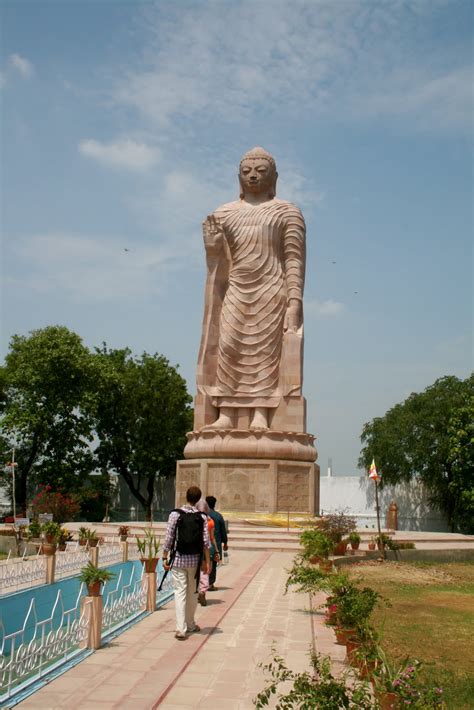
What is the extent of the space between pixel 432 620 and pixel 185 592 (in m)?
3.53

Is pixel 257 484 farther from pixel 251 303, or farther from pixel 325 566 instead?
pixel 325 566

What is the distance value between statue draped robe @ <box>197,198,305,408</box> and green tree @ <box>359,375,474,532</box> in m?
9.98

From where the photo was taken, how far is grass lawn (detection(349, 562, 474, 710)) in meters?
6.13

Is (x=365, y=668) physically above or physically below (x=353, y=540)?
below

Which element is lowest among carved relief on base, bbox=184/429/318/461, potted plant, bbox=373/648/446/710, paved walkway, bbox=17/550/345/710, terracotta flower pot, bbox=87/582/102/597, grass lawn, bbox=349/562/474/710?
grass lawn, bbox=349/562/474/710

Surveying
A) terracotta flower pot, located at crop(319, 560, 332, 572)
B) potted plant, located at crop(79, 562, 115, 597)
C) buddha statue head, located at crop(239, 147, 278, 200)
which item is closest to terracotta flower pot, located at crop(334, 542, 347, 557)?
terracotta flower pot, located at crop(319, 560, 332, 572)

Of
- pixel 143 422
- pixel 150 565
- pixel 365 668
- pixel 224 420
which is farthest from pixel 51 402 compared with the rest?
pixel 365 668

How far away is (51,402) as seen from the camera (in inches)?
1214

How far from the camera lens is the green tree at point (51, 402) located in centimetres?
3053

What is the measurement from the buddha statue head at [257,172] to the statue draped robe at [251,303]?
526 mm

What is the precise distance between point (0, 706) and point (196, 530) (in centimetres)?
282

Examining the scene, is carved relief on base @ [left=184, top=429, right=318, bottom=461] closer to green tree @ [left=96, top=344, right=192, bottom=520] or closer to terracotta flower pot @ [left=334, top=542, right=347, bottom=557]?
terracotta flower pot @ [left=334, top=542, right=347, bottom=557]

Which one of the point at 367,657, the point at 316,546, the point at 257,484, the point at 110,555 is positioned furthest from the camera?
the point at 257,484

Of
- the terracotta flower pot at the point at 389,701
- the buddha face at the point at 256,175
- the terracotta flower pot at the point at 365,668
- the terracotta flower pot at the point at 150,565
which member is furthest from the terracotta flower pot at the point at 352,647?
the buddha face at the point at 256,175
